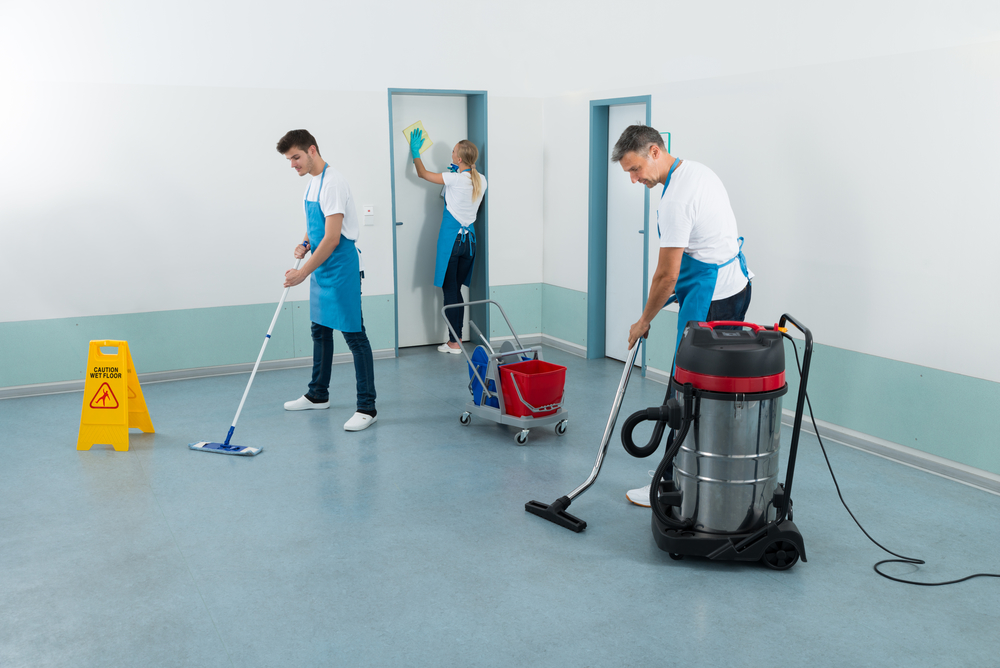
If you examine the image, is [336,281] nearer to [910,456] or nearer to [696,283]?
[696,283]

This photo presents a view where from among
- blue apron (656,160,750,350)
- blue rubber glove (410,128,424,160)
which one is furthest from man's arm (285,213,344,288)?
blue rubber glove (410,128,424,160)

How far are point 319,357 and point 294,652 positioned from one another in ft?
8.19

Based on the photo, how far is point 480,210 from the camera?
638cm

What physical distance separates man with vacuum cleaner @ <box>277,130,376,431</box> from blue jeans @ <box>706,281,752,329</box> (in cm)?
195

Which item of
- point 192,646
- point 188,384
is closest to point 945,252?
point 192,646

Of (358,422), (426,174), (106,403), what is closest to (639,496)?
(358,422)

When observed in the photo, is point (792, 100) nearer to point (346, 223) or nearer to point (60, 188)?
point (346, 223)

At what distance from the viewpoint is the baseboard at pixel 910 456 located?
11.6 feet

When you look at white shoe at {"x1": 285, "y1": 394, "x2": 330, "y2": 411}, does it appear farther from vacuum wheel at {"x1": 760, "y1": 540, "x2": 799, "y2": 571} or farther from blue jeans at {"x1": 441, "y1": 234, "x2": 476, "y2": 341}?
vacuum wheel at {"x1": 760, "y1": 540, "x2": 799, "y2": 571}

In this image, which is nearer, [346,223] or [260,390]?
[346,223]

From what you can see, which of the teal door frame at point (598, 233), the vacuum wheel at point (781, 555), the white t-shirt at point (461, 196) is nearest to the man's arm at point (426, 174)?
the white t-shirt at point (461, 196)

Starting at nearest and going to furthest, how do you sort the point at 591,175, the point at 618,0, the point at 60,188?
the point at 60,188 → the point at 618,0 → the point at 591,175

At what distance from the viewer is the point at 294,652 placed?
2.37m

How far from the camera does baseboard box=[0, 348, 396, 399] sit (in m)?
5.14
